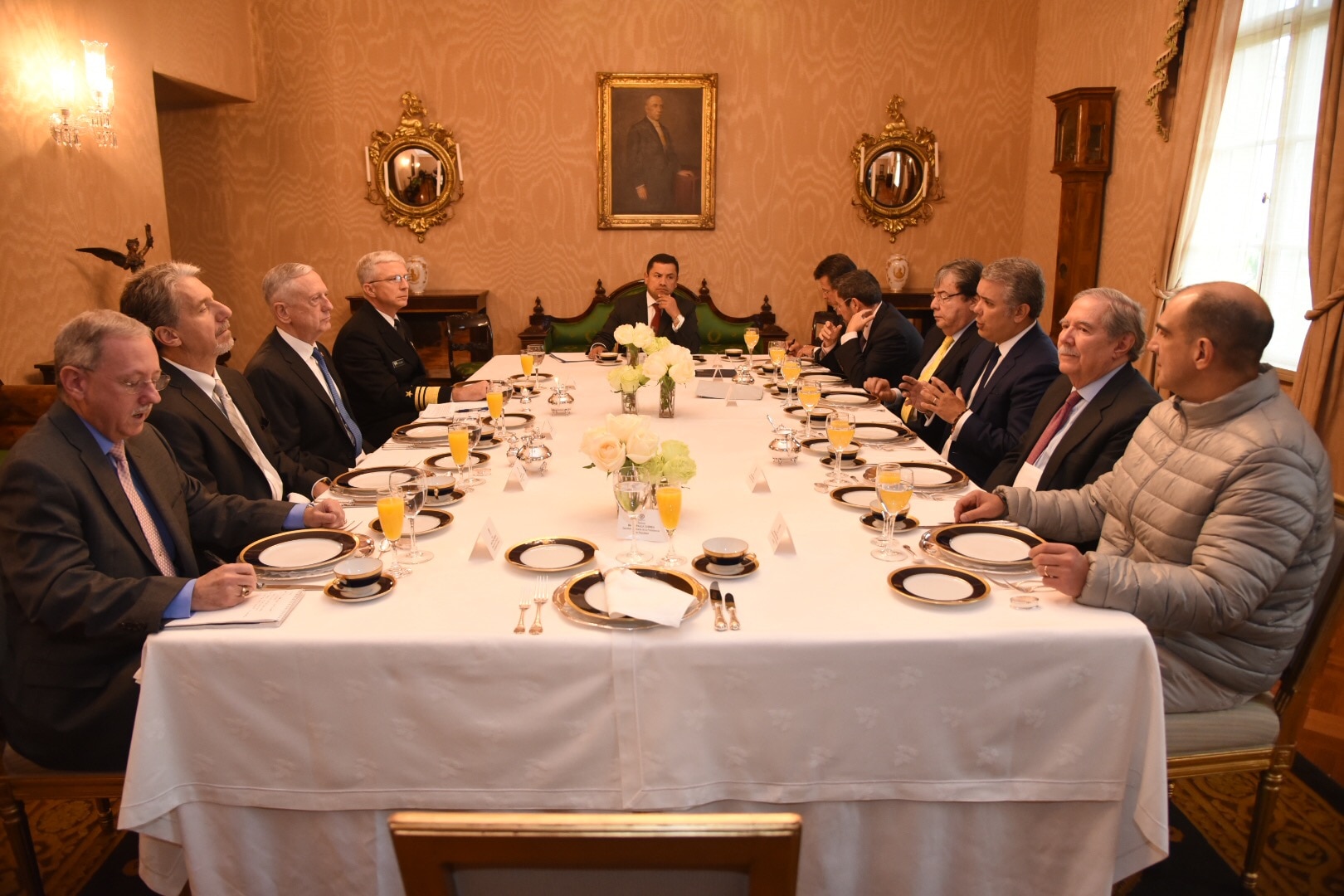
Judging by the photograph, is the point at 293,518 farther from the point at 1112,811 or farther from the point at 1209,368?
the point at 1209,368

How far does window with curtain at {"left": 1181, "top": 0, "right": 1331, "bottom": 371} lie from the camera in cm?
457

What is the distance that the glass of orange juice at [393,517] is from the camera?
6.76 feet

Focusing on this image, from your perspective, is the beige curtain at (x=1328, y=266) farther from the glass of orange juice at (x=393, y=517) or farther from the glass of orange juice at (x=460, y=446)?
the glass of orange juice at (x=393, y=517)

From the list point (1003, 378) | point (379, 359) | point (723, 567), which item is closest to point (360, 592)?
point (723, 567)

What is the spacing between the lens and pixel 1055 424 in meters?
2.91

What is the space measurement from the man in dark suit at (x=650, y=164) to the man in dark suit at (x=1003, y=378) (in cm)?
431

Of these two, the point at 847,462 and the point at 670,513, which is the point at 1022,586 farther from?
the point at 847,462

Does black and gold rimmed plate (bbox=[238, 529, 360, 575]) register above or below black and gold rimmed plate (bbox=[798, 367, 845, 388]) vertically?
below

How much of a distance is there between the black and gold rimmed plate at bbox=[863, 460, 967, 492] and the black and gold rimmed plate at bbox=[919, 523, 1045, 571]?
360 millimetres

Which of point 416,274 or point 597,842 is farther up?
point 416,274

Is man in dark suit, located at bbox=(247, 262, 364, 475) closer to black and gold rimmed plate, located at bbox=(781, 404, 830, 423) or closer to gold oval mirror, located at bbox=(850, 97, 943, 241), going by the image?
black and gold rimmed plate, located at bbox=(781, 404, 830, 423)

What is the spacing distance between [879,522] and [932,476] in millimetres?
483

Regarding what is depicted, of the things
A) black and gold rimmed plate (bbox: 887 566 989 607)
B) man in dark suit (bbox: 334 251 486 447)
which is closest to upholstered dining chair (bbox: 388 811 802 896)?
black and gold rimmed plate (bbox: 887 566 989 607)

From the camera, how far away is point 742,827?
3.11 feet
